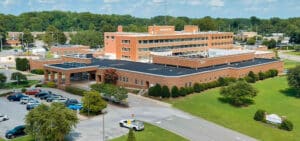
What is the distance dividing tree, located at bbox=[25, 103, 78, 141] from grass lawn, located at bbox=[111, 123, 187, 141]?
5726mm

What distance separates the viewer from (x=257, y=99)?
187 feet

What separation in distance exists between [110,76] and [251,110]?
24128 millimetres

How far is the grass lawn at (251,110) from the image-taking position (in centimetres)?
4366

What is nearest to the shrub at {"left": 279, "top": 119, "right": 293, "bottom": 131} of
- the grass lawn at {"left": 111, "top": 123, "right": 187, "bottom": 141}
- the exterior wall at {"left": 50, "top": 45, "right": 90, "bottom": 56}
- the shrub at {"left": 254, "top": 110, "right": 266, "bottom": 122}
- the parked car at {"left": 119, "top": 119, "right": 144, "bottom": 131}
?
the shrub at {"left": 254, "top": 110, "right": 266, "bottom": 122}

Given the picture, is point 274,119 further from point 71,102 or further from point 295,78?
point 71,102

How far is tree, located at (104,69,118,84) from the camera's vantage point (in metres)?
63.4

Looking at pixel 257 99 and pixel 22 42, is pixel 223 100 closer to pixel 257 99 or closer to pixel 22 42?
pixel 257 99

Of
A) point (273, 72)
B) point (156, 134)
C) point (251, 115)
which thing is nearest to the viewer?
point (156, 134)

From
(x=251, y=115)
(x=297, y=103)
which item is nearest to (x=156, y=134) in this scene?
(x=251, y=115)

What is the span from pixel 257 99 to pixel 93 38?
8202cm

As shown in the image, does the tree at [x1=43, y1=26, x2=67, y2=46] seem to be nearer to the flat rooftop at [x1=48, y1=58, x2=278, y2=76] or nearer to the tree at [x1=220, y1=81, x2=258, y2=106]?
the flat rooftop at [x1=48, y1=58, x2=278, y2=76]

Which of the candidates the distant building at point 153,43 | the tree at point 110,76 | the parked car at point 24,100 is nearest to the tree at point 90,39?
the distant building at point 153,43

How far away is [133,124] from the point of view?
41438 millimetres

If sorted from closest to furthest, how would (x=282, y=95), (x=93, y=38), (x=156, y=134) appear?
(x=156, y=134) < (x=282, y=95) < (x=93, y=38)
